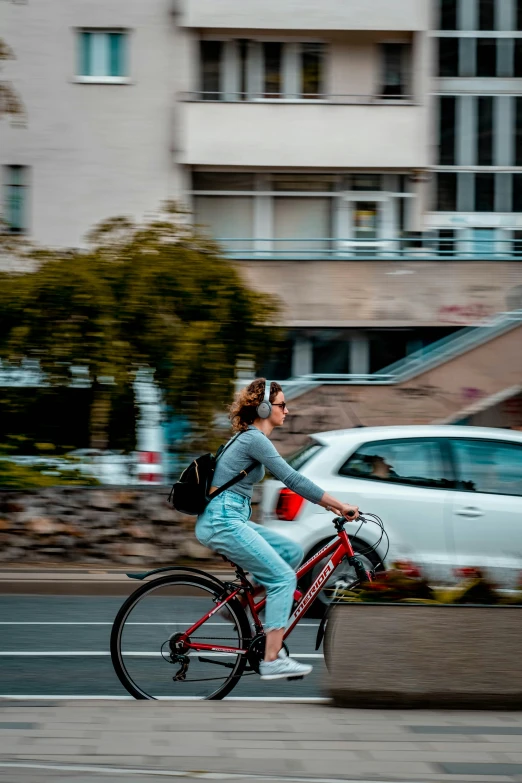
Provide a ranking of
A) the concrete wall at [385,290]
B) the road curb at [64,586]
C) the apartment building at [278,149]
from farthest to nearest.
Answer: the apartment building at [278,149] → the concrete wall at [385,290] → the road curb at [64,586]

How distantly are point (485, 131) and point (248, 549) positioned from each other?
2396 centimetres

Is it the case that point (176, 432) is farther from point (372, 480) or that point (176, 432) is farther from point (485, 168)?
point (485, 168)

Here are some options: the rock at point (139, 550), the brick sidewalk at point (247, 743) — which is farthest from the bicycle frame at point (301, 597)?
the rock at point (139, 550)

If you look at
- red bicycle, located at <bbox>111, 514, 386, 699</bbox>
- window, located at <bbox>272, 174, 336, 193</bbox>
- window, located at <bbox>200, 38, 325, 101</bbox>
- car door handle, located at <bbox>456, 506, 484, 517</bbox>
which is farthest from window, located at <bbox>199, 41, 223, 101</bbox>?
red bicycle, located at <bbox>111, 514, 386, 699</bbox>

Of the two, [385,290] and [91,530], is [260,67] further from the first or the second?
[91,530]

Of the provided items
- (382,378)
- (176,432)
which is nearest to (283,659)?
(176,432)

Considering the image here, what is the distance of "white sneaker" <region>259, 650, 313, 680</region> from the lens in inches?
260

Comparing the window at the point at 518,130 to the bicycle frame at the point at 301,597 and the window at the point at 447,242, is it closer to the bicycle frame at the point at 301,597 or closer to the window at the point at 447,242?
the window at the point at 447,242

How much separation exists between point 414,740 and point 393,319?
20.7 m

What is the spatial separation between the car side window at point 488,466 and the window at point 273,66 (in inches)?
728

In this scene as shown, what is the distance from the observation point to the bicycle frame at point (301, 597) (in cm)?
665

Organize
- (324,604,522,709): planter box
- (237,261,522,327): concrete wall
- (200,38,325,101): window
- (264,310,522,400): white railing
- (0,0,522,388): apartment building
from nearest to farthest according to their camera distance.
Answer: (324,604,522,709): planter box → (264,310,522,400): white railing → (237,261,522,327): concrete wall → (0,0,522,388): apartment building → (200,38,325,101): window

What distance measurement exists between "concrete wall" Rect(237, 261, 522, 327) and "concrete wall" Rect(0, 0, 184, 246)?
338 centimetres

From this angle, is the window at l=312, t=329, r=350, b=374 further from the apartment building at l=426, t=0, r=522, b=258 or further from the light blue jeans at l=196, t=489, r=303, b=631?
the light blue jeans at l=196, t=489, r=303, b=631
